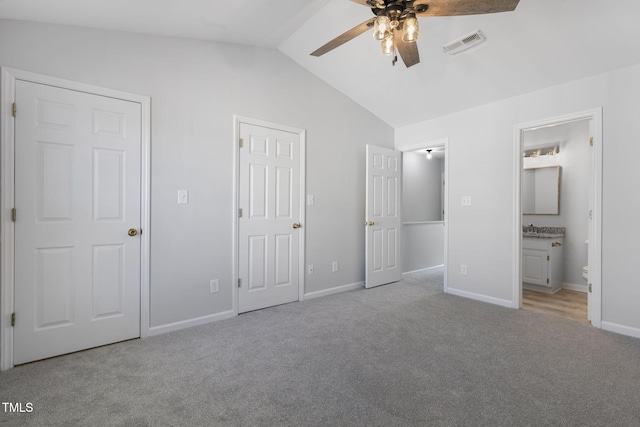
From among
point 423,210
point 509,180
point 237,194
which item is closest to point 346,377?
point 237,194

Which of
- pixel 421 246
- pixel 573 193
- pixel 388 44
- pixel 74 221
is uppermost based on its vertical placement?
pixel 388 44

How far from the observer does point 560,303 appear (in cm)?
356

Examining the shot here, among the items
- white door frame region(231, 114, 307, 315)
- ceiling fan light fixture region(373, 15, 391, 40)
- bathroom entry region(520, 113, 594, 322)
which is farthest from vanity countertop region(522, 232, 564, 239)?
ceiling fan light fixture region(373, 15, 391, 40)

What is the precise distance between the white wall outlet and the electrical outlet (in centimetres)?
82

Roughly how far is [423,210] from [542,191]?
6.23 ft

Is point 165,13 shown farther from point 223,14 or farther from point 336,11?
point 336,11

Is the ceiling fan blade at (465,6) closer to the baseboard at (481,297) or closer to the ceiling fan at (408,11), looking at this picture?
the ceiling fan at (408,11)

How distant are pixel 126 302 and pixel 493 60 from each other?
406cm

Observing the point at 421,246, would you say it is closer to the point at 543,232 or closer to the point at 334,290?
the point at 543,232

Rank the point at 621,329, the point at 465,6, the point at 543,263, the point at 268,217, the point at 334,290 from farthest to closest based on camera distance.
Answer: the point at 543,263
the point at 334,290
the point at 268,217
the point at 621,329
the point at 465,6

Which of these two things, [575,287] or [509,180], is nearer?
[509,180]

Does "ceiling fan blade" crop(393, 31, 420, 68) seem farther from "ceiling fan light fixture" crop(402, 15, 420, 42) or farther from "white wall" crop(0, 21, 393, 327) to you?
"white wall" crop(0, 21, 393, 327)

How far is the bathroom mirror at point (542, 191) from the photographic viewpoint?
4344 millimetres

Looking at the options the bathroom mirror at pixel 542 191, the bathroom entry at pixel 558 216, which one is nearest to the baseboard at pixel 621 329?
the bathroom entry at pixel 558 216
